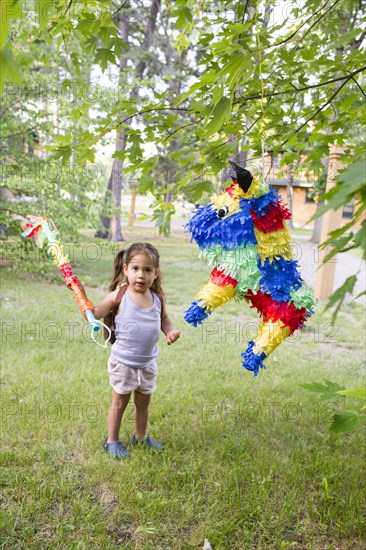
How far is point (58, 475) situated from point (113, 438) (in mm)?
354

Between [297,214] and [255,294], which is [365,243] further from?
[297,214]

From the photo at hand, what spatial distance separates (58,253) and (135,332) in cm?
56

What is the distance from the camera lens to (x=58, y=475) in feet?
7.75

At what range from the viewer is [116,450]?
2.55m

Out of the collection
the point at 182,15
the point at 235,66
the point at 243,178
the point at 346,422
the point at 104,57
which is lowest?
the point at 346,422

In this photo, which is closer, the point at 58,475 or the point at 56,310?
the point at 58,475

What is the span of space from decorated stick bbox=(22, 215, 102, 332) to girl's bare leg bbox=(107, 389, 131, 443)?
21.9 inches

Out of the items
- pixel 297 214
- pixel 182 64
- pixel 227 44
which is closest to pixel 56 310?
pixel 227 44

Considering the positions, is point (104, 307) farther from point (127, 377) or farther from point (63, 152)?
point (63, 152)

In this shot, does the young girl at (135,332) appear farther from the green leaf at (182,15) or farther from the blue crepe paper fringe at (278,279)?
the green leaf at (182,15)

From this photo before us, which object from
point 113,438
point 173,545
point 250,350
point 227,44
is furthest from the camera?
point 113,438

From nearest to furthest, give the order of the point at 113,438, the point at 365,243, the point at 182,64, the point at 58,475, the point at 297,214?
1. the point at 365,243
2. the point at 58,475
3. the point at 113,438
4. the point at 182,64
5. the point at 297,214

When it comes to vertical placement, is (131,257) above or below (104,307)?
above

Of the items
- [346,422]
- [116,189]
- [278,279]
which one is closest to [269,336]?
[278,279]
